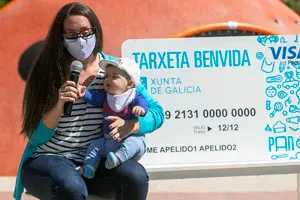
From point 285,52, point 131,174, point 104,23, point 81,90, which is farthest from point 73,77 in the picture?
point 104,23

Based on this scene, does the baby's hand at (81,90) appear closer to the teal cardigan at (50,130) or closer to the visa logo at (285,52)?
the teal cardigan at (50,130)

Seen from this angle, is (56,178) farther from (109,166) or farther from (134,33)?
(134,33)

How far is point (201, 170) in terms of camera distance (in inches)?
167

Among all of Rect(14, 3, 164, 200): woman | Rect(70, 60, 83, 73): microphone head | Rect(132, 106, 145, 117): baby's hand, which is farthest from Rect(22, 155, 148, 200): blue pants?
Rect(70, 60, 83, 73): microphone head

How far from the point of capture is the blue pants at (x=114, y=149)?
132 inches

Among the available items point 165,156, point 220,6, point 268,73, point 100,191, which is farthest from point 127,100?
point 220,6

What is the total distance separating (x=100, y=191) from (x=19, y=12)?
3.59 metres

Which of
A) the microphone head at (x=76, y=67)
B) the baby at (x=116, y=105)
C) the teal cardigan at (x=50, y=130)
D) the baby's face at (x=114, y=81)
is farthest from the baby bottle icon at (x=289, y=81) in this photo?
the microphone head at (x=76, y=67)

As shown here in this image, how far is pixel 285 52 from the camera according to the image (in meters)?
4.33

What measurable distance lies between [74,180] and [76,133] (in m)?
0.31

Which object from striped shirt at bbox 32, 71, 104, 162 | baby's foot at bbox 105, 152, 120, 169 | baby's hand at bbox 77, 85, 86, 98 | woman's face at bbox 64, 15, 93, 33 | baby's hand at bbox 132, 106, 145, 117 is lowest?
baby's foot at bbox 105, 152, 120, 169

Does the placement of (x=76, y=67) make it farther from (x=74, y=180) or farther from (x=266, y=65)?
(x=266, y=65)

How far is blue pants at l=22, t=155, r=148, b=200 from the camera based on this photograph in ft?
10.4

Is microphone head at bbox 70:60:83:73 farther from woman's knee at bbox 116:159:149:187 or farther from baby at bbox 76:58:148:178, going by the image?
woman's knee at bbox 116:159:149:187
